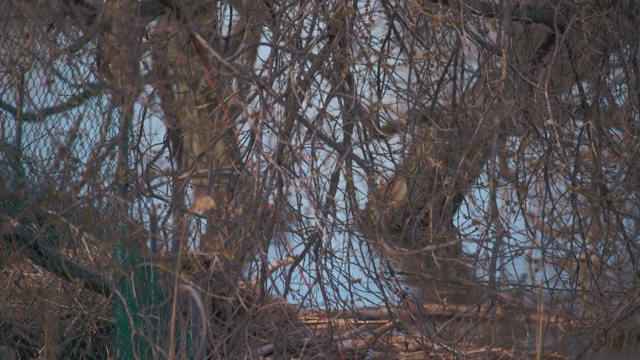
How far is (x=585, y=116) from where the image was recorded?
174 inches

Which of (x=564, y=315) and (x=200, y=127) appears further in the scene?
(x=564, y=315)

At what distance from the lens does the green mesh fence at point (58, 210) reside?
369 cm

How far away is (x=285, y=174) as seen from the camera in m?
3.35

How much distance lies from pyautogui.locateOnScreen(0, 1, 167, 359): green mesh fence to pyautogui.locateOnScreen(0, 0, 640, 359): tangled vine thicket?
0.06 feet

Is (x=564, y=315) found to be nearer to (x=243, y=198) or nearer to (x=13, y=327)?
(x=243, y=198)

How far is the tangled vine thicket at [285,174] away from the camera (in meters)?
3.25

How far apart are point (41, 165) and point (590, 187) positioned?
3026 millimetres

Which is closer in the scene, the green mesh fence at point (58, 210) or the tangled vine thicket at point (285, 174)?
the tangled vine thicket at point (285, 174)

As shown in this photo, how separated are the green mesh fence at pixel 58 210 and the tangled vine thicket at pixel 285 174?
0.02 m

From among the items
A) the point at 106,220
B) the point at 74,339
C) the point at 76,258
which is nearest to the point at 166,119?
the point at 106,220

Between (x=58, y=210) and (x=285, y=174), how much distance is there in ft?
3.95

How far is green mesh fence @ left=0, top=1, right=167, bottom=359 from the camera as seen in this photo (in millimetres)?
3689

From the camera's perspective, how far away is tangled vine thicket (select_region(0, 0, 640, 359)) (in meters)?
3.25

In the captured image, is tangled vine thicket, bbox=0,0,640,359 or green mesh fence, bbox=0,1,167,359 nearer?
tangled vine thicket, bbox=0,0,640,359
